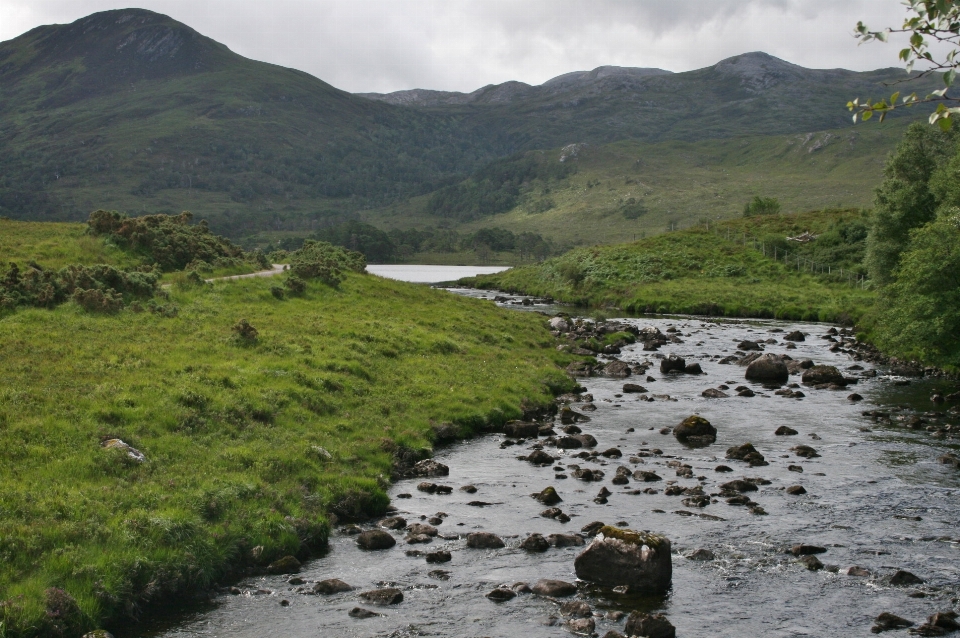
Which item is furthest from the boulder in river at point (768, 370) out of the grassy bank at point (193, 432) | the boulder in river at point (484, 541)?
the boulder in river at point (484, 541)

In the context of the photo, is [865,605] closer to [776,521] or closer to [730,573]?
[730,573]

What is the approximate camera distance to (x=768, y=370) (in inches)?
2160

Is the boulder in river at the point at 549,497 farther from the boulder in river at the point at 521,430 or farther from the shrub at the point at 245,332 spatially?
the shrub at the point at 245,332

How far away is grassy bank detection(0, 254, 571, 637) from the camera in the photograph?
1942 cm

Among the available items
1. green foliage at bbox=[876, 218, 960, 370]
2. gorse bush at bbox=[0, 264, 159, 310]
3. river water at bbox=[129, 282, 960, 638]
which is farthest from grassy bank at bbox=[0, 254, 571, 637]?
green foliage at bbox=[876, 218, 960, 370]

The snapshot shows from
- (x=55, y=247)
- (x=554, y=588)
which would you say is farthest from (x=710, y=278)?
(x=554, y=588)

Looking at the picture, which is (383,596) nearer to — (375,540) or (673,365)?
(375,540)

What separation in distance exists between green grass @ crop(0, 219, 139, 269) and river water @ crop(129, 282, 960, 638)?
102ft

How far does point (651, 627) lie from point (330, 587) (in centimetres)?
849

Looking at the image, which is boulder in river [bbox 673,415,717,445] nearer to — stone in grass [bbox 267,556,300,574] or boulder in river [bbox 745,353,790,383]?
boulder in river [bbox 745,353,790,383]

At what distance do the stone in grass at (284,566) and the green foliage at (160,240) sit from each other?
41446 millimetres

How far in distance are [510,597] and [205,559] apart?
8357 millimetres

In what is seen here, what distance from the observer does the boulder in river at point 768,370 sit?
54594 mm

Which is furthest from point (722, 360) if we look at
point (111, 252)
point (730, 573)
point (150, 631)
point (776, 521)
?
point (150, 631)
